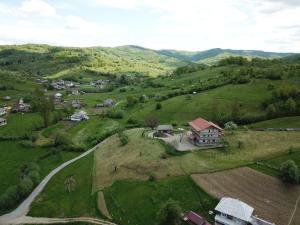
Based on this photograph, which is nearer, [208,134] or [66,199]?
[66,199]

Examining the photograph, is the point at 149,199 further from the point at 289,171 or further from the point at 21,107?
the point at 21,107

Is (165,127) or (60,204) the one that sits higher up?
(165,127)

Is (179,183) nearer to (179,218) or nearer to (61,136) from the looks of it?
(179,218)

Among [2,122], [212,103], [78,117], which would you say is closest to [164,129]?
[212,103]

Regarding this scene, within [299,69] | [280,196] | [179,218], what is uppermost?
[299,69]

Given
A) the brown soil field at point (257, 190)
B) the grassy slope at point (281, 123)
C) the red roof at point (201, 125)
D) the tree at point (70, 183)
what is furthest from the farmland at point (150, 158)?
the red roof at point (201, 125)

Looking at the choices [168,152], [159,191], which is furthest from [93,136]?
[159,191]

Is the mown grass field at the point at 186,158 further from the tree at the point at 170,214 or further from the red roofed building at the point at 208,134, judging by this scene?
the tree at the point at 170,214
